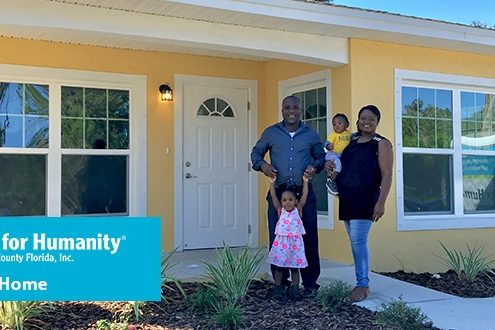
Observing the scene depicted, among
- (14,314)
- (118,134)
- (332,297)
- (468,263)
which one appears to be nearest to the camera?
(14,314)

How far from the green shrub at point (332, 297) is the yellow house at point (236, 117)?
198 cm

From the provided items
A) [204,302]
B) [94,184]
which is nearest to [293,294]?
[204,302]

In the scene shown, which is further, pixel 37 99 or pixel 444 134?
pixel 444 134

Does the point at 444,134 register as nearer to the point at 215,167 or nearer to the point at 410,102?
the point at 410,102

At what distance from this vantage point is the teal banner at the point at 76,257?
12.4 ft

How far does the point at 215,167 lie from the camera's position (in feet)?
27.5

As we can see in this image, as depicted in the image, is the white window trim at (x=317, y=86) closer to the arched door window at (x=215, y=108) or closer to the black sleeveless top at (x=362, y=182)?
the arched door window at (x=215, y=108)

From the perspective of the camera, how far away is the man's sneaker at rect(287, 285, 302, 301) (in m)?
5.24

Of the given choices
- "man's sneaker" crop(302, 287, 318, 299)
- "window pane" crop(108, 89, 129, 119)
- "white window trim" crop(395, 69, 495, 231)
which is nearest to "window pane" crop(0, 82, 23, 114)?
"window pane" crop(108, 89, 129, 119)

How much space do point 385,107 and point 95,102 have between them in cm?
376

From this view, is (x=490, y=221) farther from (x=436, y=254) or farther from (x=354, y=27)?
(x=354, y=27)

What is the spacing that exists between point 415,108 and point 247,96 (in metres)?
2.40

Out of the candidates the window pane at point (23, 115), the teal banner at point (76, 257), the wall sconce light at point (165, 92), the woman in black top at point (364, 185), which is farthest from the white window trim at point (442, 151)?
the window pane at point (23, 115)

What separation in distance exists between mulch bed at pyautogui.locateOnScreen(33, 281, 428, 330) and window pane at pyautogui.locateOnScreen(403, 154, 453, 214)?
3.01m
